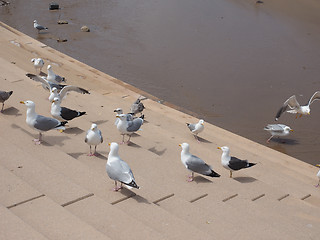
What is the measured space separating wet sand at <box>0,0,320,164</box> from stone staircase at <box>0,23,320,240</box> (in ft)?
6.43

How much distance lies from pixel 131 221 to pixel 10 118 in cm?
381

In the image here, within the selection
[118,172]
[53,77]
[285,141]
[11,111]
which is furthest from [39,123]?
[285,141]

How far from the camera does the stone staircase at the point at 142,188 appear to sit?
4.59 metres

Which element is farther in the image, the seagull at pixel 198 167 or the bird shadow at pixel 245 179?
the bird shadow at pixel 245 179

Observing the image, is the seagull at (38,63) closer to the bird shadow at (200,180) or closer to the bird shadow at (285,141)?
the bird shadow at (285,141)

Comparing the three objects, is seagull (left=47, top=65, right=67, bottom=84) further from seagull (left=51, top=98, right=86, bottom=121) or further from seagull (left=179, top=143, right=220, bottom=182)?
seagull (left=179, top=143, right=220, bottom=182)

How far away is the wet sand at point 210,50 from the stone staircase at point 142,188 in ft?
6.43

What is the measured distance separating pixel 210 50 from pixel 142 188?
34.4ft

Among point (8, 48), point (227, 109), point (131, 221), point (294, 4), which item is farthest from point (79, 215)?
point (294, 4)

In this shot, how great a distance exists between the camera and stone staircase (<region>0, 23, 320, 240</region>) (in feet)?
15.1

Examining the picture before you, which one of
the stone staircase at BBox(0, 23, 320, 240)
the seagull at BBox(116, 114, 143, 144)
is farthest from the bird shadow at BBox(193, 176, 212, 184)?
the seagull at BBox(116, 114, 143, 144)

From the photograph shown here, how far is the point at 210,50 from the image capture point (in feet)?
51.1

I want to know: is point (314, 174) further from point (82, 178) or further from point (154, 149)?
point (82, 178)

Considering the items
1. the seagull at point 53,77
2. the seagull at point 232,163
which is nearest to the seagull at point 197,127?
the seagull at point 232,163
